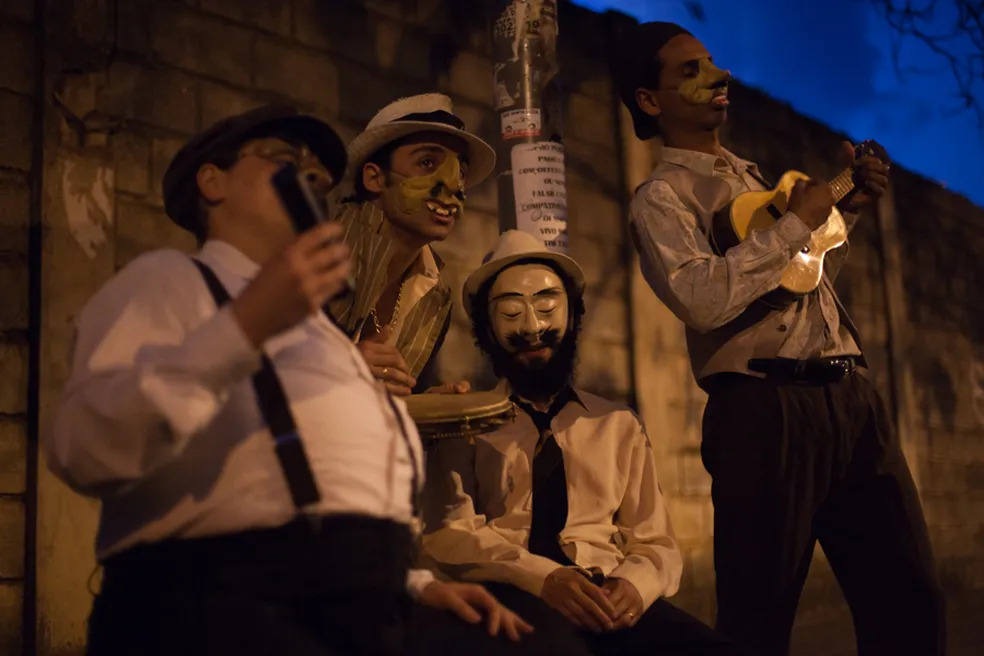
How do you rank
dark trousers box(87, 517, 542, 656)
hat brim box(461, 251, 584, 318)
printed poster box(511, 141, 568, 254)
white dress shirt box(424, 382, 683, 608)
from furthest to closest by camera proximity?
printed poster box(511, 141, 568, 254), hat brim box(461, 251, 584, 318), white dress shirt box(424, 382, 683, 608), dark trousers box(87, 517, 542, 656)

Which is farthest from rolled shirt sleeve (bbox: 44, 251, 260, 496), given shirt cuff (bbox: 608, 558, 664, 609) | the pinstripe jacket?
shirt cuff (bbox: 608, 558, 664, 609)

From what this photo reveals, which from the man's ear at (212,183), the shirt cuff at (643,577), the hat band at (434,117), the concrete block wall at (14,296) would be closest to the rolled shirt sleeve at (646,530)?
the shirt cuff at (643,577)

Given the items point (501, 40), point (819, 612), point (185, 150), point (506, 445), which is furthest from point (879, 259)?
point (185, 150)

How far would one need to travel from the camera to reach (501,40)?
3693 mm

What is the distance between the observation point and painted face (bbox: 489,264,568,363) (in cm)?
315

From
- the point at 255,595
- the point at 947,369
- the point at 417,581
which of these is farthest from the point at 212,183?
the point at 947,369

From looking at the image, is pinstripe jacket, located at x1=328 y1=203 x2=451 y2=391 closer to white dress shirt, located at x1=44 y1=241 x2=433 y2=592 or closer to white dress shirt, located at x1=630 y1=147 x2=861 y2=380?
white dress shirt, located at x1=630 y1=147 x2=861 y2=380

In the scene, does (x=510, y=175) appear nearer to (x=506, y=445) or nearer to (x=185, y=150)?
(x=506, y=445)

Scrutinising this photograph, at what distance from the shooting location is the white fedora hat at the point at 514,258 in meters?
3.25

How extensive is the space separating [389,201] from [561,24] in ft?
8.88

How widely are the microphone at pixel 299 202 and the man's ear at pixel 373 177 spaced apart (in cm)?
146

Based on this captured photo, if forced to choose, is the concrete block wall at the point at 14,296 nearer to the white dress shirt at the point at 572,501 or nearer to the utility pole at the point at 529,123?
the white dress shirt at the point at 572,501

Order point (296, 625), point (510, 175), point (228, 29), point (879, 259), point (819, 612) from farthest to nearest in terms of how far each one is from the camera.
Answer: point (879, 259) → point (819, 612) → point (228, 29) → point (510, 175) → point (296, 625)

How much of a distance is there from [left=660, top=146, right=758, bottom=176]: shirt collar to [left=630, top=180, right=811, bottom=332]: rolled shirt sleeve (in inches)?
8.0
